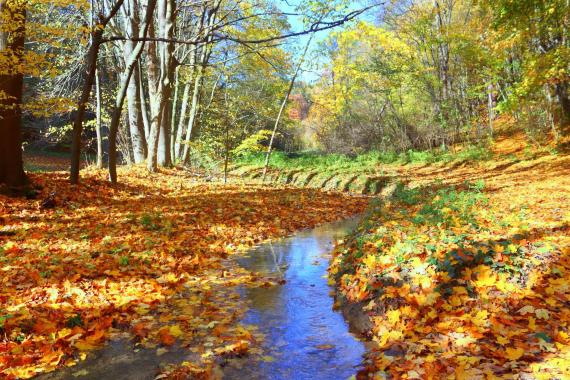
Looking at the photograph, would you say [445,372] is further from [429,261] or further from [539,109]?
[539,109]

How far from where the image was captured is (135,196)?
41.1 ft

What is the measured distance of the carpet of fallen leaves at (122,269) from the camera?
14.7ft

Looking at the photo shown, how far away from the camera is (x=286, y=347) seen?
456cm

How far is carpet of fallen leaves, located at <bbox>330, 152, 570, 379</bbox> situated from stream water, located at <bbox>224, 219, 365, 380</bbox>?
0.31 meters

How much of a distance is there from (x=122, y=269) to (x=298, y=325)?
284cm

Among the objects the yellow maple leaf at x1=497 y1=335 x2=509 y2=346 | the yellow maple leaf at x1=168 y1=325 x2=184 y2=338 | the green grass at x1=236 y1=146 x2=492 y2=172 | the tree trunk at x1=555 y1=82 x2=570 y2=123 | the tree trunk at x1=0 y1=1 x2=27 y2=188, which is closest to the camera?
the yellow maple leaf at x1=497 y1=335 x2=509 y2=346

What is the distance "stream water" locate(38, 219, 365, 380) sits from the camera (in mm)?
3986

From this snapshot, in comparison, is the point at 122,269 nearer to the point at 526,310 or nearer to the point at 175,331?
the point at 175,331

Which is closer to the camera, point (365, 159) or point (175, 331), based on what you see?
point (175, 331)

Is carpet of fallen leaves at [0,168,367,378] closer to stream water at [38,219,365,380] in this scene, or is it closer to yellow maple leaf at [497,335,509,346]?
stream water at [38,219,365,380]

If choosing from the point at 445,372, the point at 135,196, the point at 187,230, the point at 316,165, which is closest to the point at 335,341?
the point at 445,372

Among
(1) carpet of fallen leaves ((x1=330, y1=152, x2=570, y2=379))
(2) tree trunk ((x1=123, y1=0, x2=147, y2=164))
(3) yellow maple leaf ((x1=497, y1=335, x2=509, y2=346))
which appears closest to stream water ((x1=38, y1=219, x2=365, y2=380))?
(1) carpet of fallen leaves ((x1=330, y1=152, x2=570, y2=379))

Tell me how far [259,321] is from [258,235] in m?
4.86

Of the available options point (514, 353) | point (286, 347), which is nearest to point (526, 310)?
point (514, 353)
